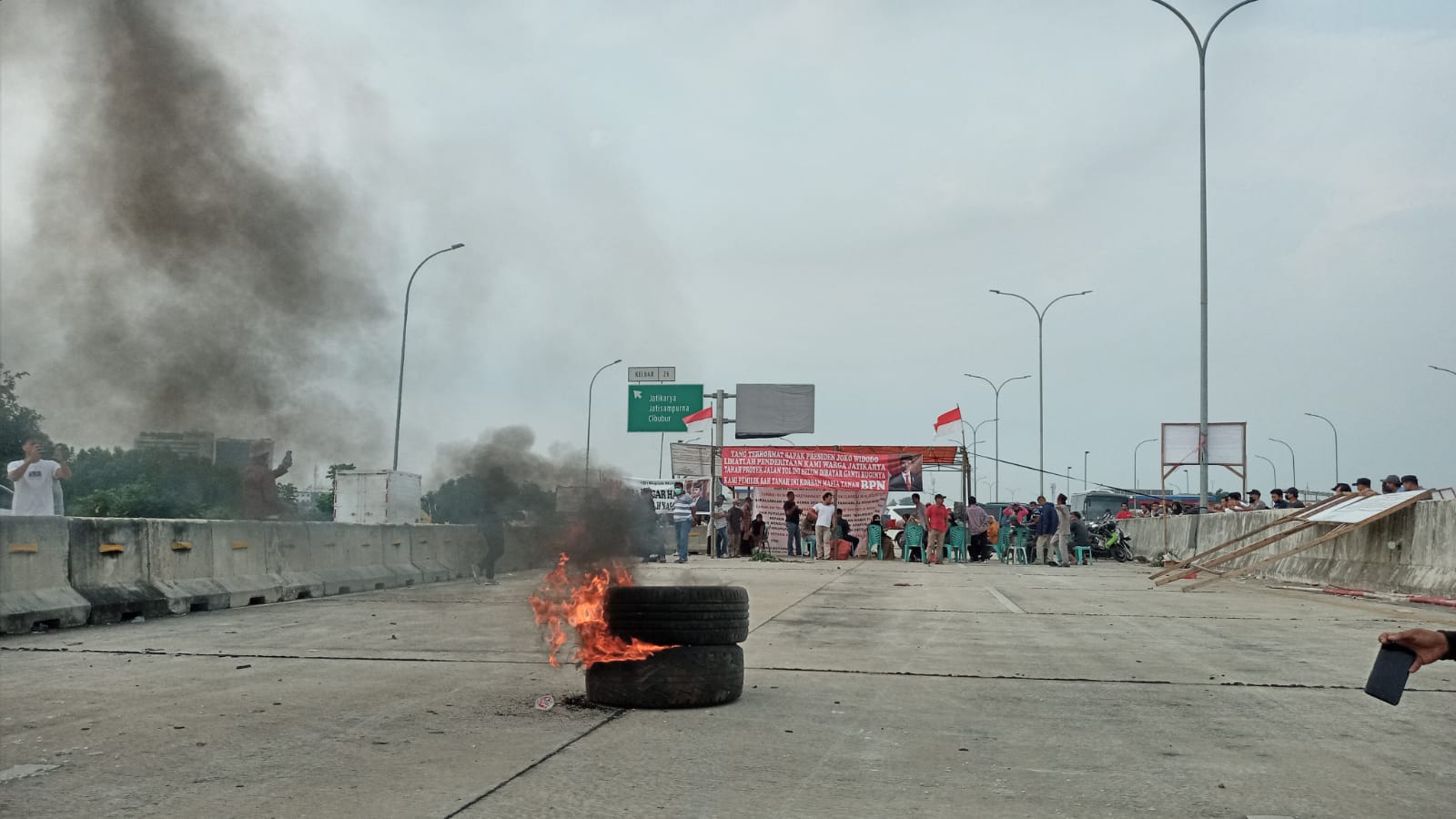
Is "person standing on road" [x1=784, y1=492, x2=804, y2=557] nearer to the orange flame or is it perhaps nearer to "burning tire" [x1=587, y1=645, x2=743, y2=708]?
the orange flame

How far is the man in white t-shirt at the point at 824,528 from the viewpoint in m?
31.1

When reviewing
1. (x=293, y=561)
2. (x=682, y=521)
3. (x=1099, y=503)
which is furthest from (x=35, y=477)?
(x=1099, y=503)

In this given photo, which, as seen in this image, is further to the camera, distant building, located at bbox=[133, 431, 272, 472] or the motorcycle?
the motorcycle

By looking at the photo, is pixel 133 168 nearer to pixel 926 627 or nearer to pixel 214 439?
pixel 214 439

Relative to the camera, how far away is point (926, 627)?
11.1 m

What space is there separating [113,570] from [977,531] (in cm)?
2349

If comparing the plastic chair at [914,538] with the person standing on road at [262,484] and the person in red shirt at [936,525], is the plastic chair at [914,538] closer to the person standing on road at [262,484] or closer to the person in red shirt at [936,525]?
the person in red shirt at [936,525]

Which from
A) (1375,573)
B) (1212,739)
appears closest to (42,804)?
(1212,739)

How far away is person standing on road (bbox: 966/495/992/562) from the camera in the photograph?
102 feet

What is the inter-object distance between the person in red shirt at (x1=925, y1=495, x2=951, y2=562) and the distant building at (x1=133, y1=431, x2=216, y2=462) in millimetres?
20346

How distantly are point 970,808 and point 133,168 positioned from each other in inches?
284

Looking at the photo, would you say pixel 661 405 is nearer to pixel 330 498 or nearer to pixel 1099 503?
pixel 1099 503

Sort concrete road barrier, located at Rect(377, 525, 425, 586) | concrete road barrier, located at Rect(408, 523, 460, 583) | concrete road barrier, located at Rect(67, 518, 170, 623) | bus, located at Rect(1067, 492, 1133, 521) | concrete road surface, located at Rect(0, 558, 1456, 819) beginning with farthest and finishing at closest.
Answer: bus, located at Rect(1067, 492, 1133, 521)
concrete road barrier, located at Rect(408, 523, 460, 583)
concrete road barrier, located at Rect(377, 525, 425, 586)
concrete road barrier, located at Rect(67, 518, 170, 623)
concrete road surface, located at Rect(0, 558, 1456, 819)

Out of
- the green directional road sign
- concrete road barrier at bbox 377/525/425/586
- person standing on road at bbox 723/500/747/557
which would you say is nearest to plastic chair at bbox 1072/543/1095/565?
person standing on road at bbox 723/500/747/557
